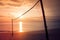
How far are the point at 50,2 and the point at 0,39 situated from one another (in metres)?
2.48

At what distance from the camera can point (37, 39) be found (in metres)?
8.29

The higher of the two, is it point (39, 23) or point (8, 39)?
point (39, 23)

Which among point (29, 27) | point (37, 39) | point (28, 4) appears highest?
point (28, 4)

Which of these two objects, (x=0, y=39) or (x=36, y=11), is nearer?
(x=36, y=11)

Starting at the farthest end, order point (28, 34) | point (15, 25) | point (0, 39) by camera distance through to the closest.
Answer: point (28, 34) < point (15, 25) < point (0, 39)

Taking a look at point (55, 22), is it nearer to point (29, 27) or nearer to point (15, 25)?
point (29, 27)

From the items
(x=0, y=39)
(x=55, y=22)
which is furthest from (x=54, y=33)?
(x=0, y=39)

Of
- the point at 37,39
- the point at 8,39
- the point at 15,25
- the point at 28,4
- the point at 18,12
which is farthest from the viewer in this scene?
the point at 37,39

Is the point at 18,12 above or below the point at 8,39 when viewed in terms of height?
above

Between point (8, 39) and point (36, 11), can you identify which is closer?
Answer: point (36, 11)

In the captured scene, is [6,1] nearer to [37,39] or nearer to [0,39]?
[0,39]

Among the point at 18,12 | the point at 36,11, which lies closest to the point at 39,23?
the point at 36,11

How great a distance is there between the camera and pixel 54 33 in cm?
961

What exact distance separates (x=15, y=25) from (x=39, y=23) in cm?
90
